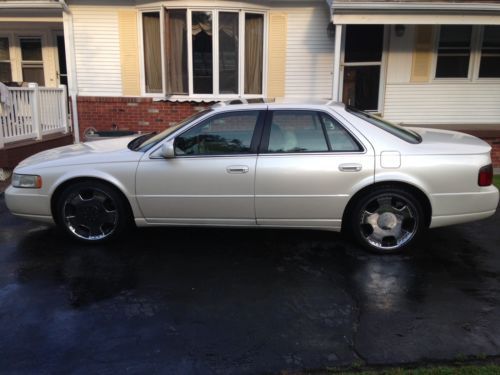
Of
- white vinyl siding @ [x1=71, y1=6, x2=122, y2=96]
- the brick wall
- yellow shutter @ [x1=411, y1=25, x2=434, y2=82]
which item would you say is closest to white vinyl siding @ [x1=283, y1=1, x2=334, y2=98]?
yellow shutter @ [x1=411, y1=25, x2=434, y2=82]

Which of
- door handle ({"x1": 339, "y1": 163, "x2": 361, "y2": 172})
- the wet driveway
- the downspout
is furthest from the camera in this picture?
the downspout

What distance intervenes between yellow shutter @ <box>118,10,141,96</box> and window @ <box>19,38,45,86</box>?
3.29 m

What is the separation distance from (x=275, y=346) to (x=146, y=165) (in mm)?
2322

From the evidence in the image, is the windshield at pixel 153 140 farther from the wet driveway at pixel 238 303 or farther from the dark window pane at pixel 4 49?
the dark window pane at pixel 4 49

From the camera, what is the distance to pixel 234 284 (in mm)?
4074

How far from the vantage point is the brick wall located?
10.2 m

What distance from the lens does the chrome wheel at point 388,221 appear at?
4.63 meters

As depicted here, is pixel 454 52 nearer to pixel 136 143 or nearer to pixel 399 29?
pixel 399 29

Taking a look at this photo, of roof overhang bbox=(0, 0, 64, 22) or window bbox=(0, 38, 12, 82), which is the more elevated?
roof overhang bbox=(0, 0, 64, 22)

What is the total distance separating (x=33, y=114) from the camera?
899 cm

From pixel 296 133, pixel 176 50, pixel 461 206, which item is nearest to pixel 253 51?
pixel 176 50

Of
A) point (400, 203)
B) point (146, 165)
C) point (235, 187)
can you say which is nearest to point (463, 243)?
point (400, 203)

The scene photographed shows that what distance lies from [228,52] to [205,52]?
0.48 m

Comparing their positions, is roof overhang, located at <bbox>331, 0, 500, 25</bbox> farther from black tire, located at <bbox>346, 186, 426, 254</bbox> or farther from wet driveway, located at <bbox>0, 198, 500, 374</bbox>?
black tire, located at <bbox>346, 186, 426, 254</bbox>
